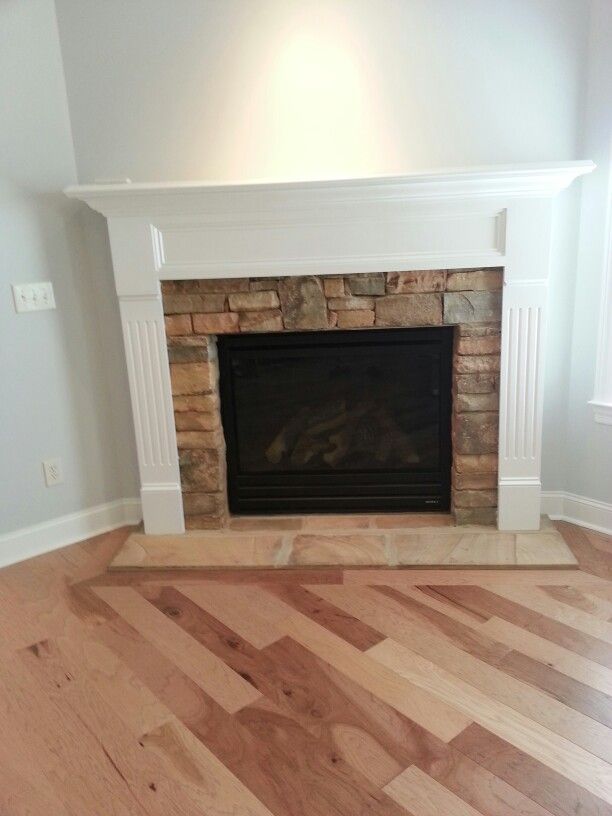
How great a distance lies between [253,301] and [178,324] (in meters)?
0.32

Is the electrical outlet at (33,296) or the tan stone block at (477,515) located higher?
the electrical outlet at (33,296)

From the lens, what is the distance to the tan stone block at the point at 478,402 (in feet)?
8.72

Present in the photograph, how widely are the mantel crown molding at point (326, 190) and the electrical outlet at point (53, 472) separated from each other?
1.05 meters

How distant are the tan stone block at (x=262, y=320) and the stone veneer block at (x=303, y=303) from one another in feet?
0.10

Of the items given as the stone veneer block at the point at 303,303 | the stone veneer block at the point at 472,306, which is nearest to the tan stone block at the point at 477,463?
the stone veneer block at the point at 472,306

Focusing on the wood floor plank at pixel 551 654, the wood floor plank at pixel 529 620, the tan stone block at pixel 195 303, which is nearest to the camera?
the wood floor plank at pixel 551 654

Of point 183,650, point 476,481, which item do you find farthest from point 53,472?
point 476,481

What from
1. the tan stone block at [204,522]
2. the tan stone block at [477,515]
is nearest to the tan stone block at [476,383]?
the tan stone block at [477,515]

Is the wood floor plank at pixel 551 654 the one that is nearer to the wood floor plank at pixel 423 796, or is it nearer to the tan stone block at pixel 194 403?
the wood floor plank at pixel 423 796

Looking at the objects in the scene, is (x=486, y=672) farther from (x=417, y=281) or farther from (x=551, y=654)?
(x=417, y=281)

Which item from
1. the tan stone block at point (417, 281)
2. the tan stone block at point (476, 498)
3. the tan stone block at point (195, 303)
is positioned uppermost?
the tan stone block at point (417, 281)

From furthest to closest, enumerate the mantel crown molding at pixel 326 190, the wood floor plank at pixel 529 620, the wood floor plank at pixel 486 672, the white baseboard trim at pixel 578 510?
the white baseboard trim at pixel 578 510 < the mantel crown molding at pixel 326 190 < the wood floor plank at pixel 529 620 < the wood floor plank at pixel 486 672

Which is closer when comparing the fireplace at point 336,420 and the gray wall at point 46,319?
the gray wall at point 46,319

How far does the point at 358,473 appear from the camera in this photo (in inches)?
115
